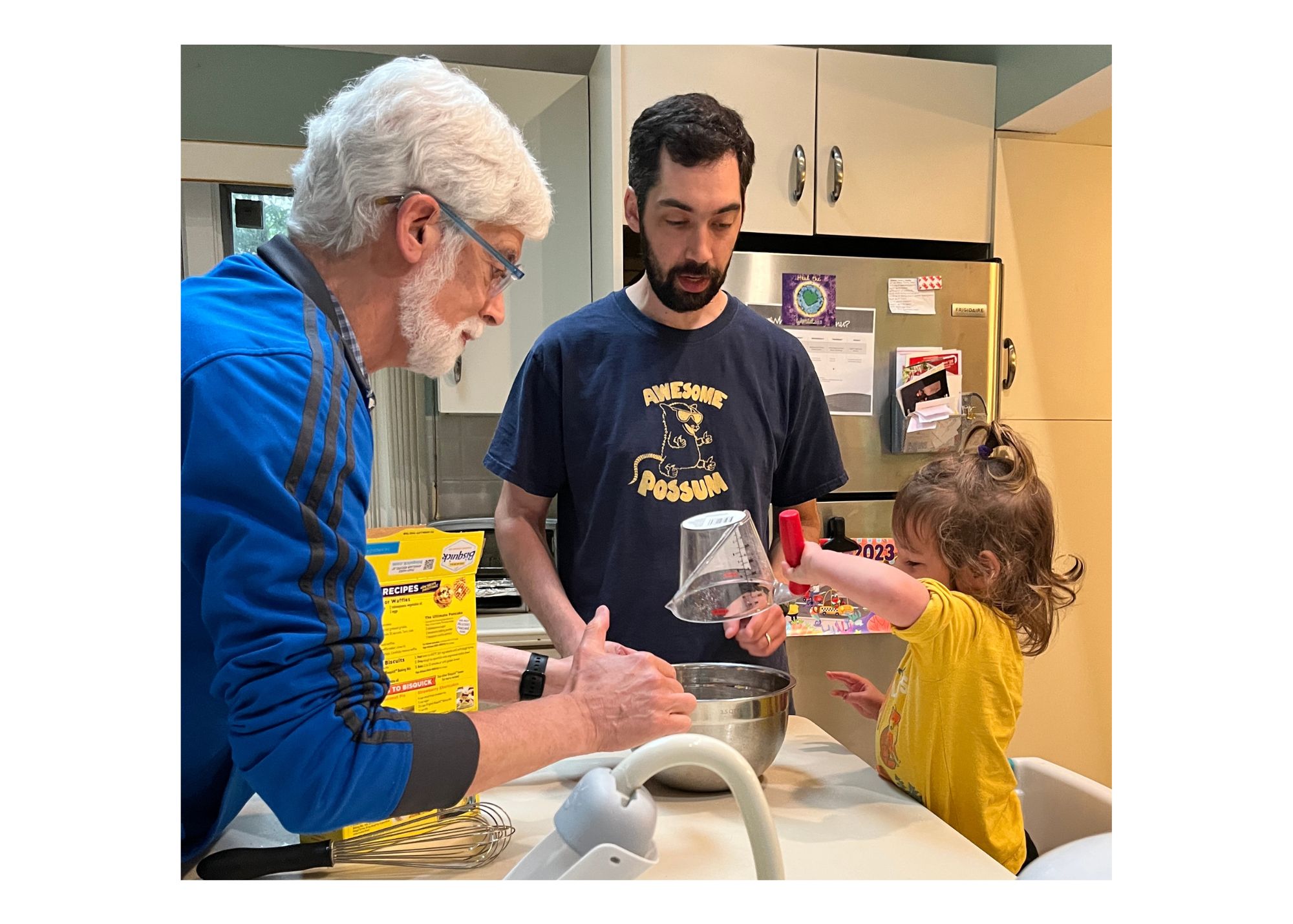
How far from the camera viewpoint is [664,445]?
55.8 inches

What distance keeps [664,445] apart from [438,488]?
3.71 feet

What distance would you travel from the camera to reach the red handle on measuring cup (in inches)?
42.1

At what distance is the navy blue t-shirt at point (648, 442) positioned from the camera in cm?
141

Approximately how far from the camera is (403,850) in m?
0.86

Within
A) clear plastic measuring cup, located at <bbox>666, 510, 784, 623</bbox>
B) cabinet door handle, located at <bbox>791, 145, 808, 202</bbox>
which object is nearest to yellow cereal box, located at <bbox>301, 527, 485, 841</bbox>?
clear plastic measuring cup, located at <bbox>666, 510, 784, 623</bbox>

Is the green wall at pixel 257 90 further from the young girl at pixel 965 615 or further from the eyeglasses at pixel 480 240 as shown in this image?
the young girl at pixel 965 615

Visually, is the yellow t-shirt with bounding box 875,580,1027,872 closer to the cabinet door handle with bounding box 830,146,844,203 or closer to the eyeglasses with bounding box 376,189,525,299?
the eyeglasses with bounding box 376,189,525,299

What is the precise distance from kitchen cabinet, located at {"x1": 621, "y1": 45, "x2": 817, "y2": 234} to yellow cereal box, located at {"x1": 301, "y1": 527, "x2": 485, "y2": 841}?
134 centimetres

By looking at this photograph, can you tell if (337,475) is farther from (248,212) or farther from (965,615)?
(248,212)

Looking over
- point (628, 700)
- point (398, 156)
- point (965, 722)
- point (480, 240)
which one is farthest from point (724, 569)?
point (398, 156)

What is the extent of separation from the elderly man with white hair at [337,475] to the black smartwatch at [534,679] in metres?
0.22

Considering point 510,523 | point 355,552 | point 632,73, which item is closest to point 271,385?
point 355,552
